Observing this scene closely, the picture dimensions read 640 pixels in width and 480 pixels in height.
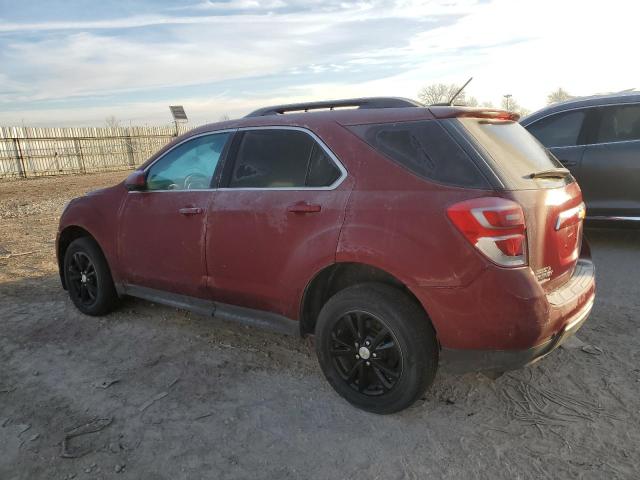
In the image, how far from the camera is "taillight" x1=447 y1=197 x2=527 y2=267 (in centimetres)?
233

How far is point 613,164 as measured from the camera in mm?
5578

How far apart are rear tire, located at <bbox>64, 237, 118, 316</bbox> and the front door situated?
1.16ft

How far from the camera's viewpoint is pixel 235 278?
3.30 metres

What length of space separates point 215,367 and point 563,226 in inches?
92.5

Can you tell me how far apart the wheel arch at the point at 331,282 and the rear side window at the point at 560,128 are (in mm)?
4195

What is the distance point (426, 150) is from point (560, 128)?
166 inches

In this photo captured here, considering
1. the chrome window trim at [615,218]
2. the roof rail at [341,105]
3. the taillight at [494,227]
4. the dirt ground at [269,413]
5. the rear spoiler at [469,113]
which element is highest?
the roof rail at [341,105]

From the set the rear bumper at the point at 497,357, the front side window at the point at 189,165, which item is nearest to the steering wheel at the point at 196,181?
the front side window at the point at 189,165

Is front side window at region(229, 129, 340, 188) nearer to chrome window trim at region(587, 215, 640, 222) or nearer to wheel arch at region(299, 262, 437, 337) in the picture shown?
wheel arch at region(299, 262, 437, 337)

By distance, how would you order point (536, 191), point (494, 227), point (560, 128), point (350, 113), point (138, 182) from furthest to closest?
point (560, 128) < point (138, 182) < point (350, 113) < point (536, 191) < point (494, 227)

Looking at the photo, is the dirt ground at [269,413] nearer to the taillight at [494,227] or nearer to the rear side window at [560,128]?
the taillight at [494,227]

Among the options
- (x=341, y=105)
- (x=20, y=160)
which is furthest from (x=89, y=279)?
(x=20, y=160)

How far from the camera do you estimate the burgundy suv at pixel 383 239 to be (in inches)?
94.0

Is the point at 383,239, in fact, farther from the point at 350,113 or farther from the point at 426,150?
the point at 350,113
